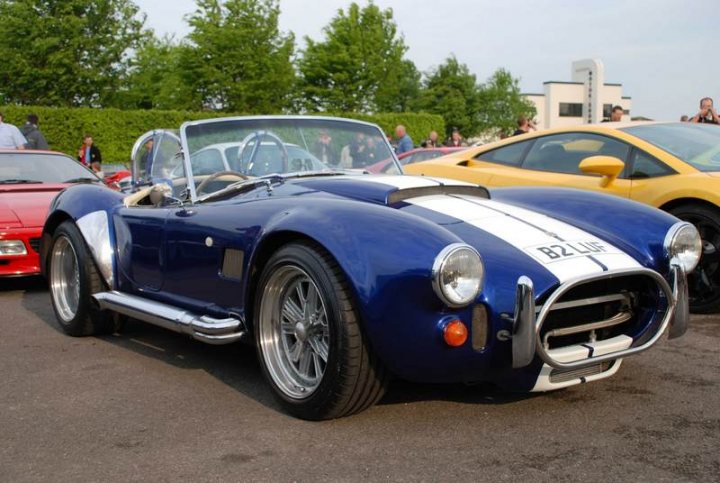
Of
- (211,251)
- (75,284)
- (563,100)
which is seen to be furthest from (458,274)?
(563,100)

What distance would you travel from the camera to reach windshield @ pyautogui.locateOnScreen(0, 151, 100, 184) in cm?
766

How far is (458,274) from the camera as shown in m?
2.81

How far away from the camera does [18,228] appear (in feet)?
21.5

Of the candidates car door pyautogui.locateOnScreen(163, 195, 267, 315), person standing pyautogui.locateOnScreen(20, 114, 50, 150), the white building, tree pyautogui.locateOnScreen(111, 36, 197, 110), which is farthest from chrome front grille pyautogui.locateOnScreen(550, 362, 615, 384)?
the white building

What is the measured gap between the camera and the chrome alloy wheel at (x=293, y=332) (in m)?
3.21

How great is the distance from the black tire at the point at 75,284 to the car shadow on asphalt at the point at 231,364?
13 centimetres

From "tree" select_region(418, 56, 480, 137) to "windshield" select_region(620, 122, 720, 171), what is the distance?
156ft

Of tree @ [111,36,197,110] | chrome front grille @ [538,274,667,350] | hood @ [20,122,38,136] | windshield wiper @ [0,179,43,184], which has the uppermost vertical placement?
tree @ [111,36,197,110]

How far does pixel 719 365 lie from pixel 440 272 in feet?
6.37

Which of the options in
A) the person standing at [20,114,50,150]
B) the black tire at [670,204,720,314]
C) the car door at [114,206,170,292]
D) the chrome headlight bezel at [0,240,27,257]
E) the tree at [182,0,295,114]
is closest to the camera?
the car door at [114,206,170,292]

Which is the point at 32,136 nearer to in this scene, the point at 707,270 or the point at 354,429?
the point at 707,270

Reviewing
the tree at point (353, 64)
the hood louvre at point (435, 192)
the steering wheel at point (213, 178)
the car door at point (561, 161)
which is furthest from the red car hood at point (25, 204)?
the tree at point (353, 64)

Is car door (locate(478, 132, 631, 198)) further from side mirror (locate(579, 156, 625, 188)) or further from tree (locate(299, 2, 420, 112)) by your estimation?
tree (locate(299, 2, 420, 112))

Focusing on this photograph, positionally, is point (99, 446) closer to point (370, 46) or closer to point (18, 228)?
point (18, 228)
